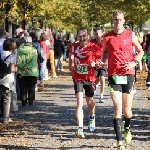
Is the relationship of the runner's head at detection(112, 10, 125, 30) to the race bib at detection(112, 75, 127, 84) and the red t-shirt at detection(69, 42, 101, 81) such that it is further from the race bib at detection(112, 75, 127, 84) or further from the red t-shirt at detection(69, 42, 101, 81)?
the red t-shirt at detection(69, 42, 101, 81)

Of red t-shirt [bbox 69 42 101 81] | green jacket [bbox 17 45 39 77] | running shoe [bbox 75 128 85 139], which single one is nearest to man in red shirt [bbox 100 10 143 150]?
running shoe [bbox 75 128 85 139]

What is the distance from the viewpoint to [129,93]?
782cm

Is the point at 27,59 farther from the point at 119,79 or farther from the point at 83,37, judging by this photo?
the point at 119,79

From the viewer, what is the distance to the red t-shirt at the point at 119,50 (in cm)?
766

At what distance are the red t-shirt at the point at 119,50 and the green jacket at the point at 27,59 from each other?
5343 mm

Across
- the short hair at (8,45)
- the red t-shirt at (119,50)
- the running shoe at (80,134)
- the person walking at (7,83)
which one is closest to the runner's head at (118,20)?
the red t-shirt at (119,50)

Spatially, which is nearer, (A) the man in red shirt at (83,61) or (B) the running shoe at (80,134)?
(B) the running shoe at (80,134)

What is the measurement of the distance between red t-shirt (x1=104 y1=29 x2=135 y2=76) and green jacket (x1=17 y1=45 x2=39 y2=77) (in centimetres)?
534

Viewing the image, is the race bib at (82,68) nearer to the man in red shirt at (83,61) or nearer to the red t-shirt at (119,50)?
the man in red shirt at (83,61)

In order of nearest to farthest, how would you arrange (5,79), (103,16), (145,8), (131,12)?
(5,79), (145,8), (131,12), (103,16)

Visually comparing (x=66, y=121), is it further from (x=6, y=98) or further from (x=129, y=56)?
(x=129, y=56)

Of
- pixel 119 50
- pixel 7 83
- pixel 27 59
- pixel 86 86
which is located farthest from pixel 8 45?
pixel 119 50

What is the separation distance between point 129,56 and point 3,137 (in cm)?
276

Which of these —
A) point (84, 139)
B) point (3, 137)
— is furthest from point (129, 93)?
point (3, 137)
